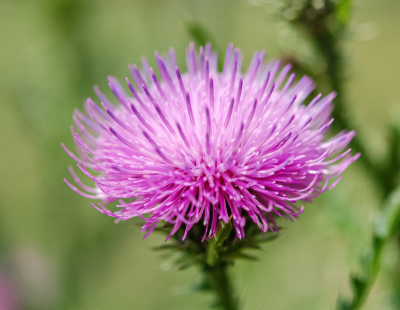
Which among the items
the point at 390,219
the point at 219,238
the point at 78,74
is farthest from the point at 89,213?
the point at 390,219

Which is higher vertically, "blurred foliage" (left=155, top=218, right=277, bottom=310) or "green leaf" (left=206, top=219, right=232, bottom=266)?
"green leaf" (left=206, top=219, right=232, bottom=266)

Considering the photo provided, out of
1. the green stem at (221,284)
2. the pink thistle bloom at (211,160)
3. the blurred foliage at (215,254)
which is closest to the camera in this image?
the pink thistle bloom at (211,160)

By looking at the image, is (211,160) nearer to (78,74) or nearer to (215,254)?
(215,254)

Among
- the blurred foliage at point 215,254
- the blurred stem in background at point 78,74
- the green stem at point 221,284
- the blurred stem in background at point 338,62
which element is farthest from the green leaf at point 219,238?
the blurred stem in background at point 78,74

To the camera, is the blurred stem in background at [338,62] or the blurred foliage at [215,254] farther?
the blurred stem in background at [338,62]

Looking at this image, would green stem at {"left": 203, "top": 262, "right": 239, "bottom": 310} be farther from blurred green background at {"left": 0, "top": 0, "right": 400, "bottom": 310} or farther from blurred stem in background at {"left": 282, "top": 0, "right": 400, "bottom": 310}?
blurred green background at {"left": 0, "top": 0, "right": 400, "bottom": 310}

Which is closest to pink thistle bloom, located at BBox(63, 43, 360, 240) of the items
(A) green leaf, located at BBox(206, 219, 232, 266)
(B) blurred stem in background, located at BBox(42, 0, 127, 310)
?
(A) green leaf, located at BBox(206, 219, 232, 266)

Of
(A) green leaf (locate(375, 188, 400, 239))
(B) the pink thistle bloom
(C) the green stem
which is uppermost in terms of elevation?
(B) the pink thistle bloom

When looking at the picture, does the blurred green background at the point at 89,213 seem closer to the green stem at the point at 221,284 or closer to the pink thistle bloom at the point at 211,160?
the green stem at the point at 221,284

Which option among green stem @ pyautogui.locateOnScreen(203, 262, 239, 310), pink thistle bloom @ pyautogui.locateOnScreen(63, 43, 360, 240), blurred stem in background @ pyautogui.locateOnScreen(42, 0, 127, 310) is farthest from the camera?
blurred stem in background @ pyautogui.locateOnScreen(42, 0, 127, 310)
